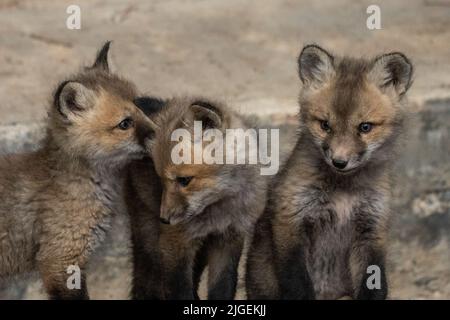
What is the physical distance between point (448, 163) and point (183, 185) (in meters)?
3.95

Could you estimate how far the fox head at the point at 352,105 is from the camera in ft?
19.9

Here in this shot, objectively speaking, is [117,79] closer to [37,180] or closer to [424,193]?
[37,180]

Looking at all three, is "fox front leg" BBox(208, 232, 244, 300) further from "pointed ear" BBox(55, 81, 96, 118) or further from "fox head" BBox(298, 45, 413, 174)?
"pointed ear" BBox(55, 81, 96, 118)

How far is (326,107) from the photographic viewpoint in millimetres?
6188

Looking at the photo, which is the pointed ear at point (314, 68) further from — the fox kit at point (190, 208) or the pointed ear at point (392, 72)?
the fox kit at point (190, 208)

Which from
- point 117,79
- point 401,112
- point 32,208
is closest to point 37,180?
point 32,208

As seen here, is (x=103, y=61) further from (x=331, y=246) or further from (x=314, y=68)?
(x=331, y=246)

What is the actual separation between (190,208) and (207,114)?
509mm

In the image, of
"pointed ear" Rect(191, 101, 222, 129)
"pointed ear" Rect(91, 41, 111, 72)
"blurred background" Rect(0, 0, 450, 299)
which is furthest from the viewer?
"blurred background" Rect(0, 0, 450, 299)

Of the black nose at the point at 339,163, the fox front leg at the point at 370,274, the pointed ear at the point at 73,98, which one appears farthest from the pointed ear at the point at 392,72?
the pointed ear at the point at 73,98

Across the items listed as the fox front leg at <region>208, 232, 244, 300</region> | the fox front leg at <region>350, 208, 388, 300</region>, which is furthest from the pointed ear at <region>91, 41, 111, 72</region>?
the fox front leg at <region>350, 208, 388, 300</region>

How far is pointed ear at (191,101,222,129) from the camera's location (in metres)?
5.95

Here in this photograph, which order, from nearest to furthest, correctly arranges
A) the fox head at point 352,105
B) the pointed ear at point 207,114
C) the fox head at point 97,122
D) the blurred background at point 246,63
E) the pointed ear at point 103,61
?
the pointed ear at point 207,114 < the fox head at point 352,105 < the fox head at point 97,122 < the pointed ear at point 103,61 < the blurred background at point 246,63
